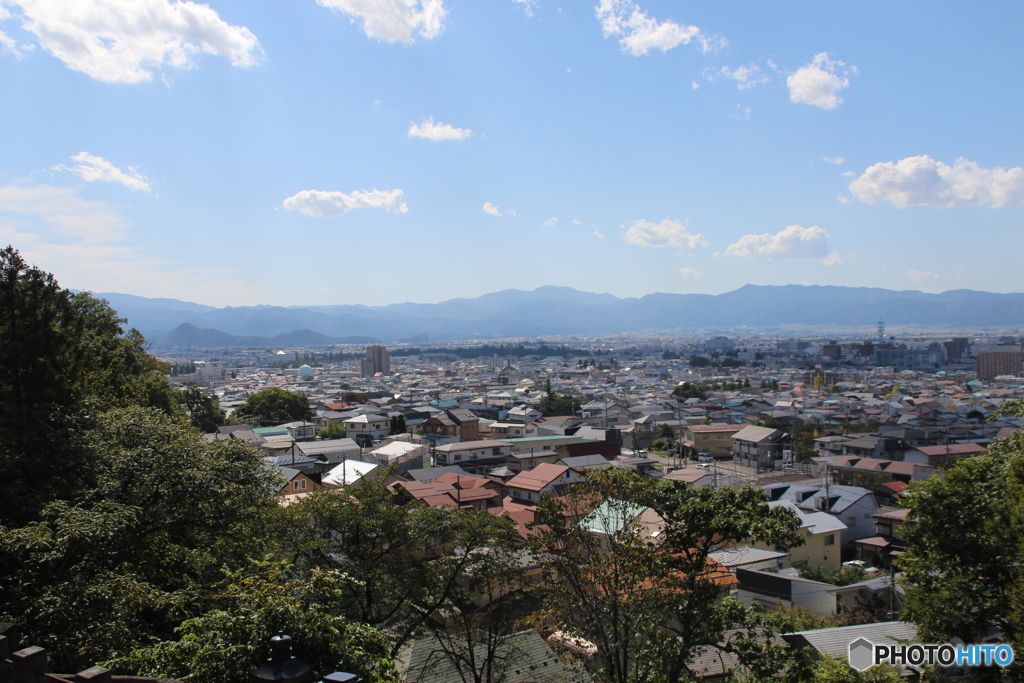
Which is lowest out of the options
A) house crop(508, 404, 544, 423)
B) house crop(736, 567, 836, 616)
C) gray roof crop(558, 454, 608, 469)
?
house crop(508, 404, 544, 423)


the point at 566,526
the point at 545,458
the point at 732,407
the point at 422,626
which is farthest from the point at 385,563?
the point at 732,407

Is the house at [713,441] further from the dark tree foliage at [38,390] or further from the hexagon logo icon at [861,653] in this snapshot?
the dark tree foliage at [38,390]

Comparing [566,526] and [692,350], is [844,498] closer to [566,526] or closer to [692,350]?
[566,526]

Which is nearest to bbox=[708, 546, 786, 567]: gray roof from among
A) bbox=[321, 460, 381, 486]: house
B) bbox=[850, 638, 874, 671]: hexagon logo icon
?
bbox=[850, 638, 874, 671]: hexagon logo icon

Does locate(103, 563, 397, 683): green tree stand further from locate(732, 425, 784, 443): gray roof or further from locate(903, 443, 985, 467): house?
locate(732, 425, 784, 443): gray roof

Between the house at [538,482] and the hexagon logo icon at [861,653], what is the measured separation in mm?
8037

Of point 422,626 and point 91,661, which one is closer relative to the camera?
point 91,661

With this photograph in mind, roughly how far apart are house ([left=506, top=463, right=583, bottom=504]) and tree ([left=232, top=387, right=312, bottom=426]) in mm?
14613

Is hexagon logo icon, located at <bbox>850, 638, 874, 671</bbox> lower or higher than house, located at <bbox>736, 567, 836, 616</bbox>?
higher

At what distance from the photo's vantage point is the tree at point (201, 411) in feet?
67.8

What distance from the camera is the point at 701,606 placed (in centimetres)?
383

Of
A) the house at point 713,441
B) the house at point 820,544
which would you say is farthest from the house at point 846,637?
the house at point 713,441

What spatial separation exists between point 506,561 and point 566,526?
1.13 meters

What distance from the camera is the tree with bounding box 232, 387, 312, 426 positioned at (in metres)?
25.5
